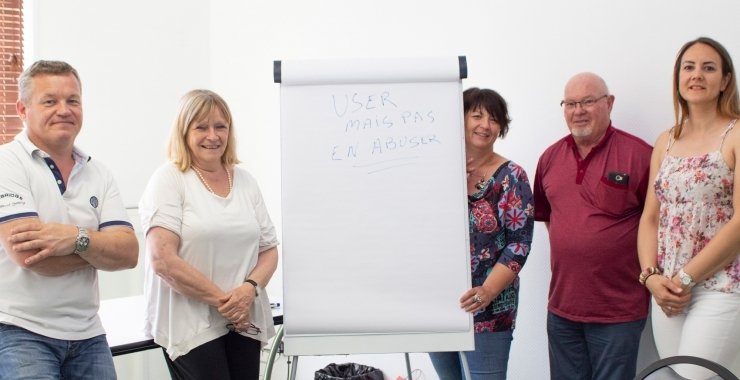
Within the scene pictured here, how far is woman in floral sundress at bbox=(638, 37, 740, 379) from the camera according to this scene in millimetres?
2023

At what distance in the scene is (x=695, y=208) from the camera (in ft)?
6.87

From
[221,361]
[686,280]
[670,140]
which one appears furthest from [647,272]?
[221,361]

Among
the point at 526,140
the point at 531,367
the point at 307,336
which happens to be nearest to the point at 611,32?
the point at 526,140

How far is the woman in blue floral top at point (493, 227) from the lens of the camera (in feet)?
7.37

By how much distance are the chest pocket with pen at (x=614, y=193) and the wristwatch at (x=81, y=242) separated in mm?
1657

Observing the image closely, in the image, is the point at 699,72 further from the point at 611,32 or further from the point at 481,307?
the point at 481,307

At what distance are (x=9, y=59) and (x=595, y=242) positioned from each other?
10.1 ft

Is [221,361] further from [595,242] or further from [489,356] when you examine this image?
[595,242]

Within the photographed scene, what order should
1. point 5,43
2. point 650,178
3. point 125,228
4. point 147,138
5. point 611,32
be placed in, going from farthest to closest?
point 147,138 < point 5,43 < point 611,32 < point 650,178 < point 125,228

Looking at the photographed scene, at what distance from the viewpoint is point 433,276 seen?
2.14 meters

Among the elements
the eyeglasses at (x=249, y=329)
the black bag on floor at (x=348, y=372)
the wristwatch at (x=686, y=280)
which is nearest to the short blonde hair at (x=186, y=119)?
the eyeglasses at (x=249, y=329)

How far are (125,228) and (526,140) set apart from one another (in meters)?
1.74

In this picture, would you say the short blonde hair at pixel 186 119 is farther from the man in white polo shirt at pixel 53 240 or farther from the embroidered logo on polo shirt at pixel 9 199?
the embroidered logo on polo shirt at pixel 9 199

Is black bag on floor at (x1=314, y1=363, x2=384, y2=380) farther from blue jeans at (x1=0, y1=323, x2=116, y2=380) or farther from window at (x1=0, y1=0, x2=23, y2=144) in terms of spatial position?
window at (x1=0, y1=0, x2=23, y2=144)
